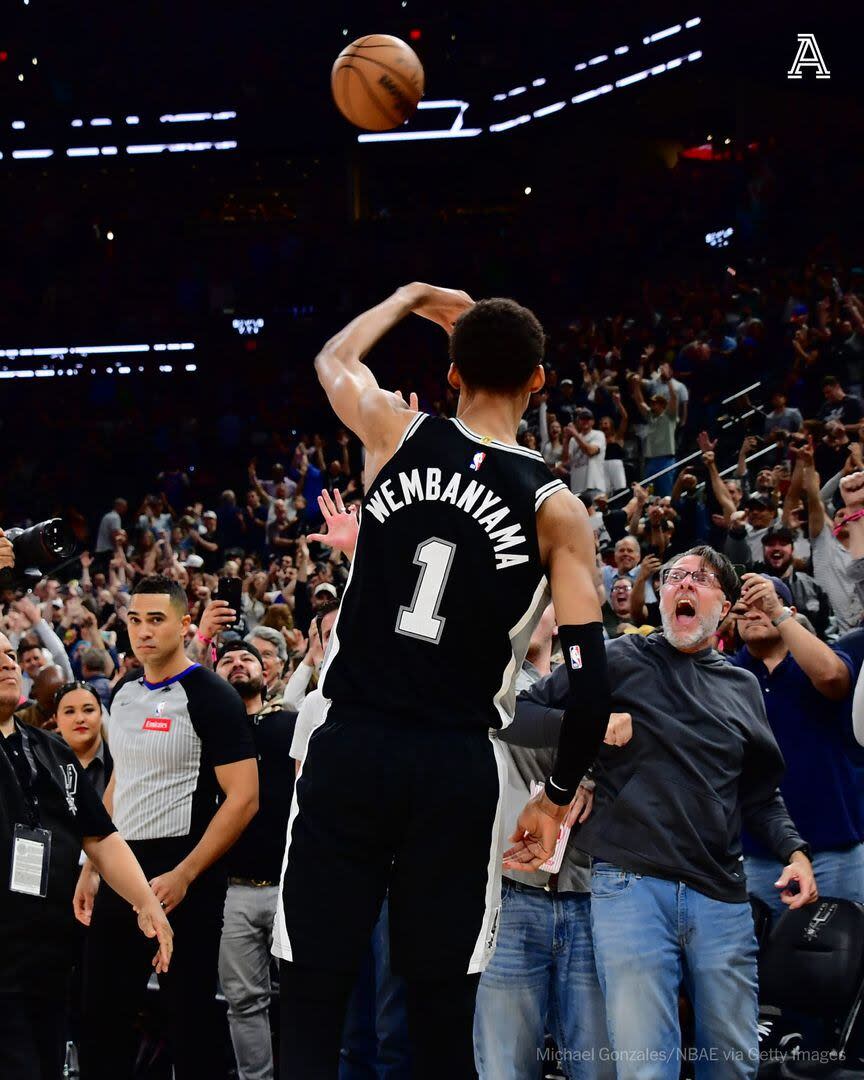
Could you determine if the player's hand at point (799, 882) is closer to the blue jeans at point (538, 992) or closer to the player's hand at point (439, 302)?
the blue jeans at point (538, 992)

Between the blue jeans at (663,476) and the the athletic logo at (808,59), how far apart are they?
35.9ft

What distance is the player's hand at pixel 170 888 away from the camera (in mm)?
4789

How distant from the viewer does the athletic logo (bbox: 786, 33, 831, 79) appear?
2111 cm

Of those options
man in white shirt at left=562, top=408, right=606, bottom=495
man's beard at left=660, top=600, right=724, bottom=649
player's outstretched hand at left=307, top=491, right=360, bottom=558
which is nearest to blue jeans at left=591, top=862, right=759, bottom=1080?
man's beard at left=660, top=600, right=724, bottom=649

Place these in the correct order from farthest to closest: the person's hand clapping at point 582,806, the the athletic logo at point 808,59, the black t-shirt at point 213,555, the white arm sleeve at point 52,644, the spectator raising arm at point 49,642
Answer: the the athletic logo at point 808,59, the black t-shirt at point 213,555, the white arm sleeve at point 52,644, the spectator raising arm at point 49,642, the person's hand clapping at point 582,806

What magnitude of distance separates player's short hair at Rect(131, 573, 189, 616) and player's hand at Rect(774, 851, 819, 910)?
8.33 feet

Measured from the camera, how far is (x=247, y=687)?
6191 mm

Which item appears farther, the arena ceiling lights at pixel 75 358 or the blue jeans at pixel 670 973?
the arena ceiling lights at pixel 75 358

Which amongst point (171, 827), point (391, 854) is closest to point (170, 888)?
point (171, 827)

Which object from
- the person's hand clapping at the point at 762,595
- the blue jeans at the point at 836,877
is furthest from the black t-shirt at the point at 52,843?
the blue jeans at the point at 836,877

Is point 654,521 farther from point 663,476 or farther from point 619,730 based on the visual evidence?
point 619,730

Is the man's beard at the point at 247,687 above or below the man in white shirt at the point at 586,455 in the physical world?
below

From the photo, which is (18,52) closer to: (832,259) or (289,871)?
(832,259)

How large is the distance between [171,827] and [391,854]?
8.52 feet
